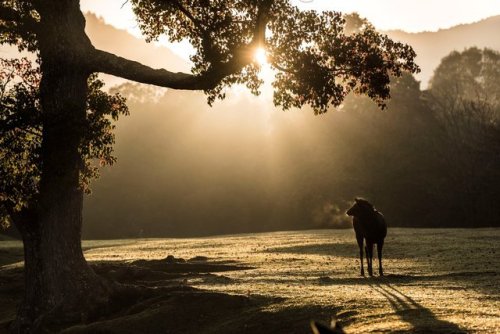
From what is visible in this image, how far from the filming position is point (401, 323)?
13492mm

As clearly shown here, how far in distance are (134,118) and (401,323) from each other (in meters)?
97.5

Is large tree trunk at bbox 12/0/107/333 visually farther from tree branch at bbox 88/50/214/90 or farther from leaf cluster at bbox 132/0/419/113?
leaf cluster at bbox 132/0/419/113

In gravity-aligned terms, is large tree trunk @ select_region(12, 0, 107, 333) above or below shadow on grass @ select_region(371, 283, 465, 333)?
above

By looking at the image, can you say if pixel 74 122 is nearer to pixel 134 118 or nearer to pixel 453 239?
pixel 453 239

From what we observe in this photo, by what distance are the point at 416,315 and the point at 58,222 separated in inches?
455

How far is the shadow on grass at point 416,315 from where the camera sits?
12648 mm

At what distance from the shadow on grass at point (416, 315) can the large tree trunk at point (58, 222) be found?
9417mm

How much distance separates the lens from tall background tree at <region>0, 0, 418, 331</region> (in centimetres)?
1858

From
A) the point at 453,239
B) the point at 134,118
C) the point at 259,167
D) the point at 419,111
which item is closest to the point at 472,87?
the point at 419,111

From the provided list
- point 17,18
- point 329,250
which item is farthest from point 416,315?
point 329,250

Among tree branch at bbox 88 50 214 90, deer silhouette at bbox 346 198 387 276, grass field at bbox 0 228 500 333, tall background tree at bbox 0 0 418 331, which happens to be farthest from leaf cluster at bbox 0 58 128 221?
deer silhouette at bbox 346 198 387 276

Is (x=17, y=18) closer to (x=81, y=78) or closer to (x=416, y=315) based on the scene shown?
(x=81, y=78)

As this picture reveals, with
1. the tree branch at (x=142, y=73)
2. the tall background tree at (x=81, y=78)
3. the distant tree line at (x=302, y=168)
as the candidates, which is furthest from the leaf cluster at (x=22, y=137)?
the distant tree line at (x=302, y=168)

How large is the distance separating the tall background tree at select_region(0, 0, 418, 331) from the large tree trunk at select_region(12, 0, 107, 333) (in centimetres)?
3
